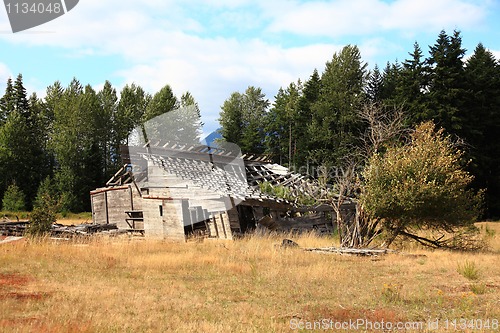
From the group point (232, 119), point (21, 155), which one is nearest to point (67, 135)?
point (21, 155)

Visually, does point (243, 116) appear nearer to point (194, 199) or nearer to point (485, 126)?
point (485, 126)

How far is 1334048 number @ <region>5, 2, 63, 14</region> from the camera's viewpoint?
9.70 metres

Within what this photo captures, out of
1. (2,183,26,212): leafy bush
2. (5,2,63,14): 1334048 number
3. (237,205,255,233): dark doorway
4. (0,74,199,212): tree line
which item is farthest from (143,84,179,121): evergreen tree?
(5,2,63,14): 1334048 number

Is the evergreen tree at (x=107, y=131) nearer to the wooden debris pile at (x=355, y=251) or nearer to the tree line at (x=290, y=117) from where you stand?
the tree line at (x=290, y=117)

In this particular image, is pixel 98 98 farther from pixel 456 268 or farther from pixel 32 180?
pixel 456 268

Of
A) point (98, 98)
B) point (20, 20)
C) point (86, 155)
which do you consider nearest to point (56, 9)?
point (20, 20)

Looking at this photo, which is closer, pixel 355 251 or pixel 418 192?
pixel 355 251

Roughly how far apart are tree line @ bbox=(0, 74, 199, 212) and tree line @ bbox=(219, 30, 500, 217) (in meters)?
16.7

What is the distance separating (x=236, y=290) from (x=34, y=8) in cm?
790

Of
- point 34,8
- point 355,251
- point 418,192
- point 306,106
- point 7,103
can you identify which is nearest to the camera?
point 34,8

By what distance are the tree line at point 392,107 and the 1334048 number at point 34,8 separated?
27949 mm

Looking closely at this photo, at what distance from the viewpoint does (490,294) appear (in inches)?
412

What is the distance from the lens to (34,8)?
10.2 m

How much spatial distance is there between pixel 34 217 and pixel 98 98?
4482 centimetres
